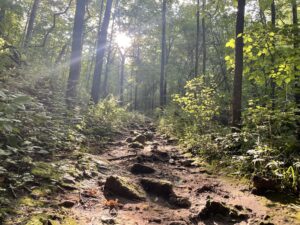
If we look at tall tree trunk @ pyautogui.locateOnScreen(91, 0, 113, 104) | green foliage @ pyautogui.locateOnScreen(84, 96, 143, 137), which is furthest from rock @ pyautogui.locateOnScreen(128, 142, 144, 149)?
tall tree trunk @ pyautogui.locateOnScreen(91, 0, 113, 104)

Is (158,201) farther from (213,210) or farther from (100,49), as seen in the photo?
(100,49)

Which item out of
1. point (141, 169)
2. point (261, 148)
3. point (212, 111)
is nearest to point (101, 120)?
point (212, 111)

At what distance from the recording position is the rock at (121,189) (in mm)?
4145

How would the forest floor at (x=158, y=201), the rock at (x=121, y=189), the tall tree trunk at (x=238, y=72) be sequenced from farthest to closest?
the tall tree trunk at (x=238, y=72), the rock at (x=121, y=189), the forest floor at (x=158, y=201)

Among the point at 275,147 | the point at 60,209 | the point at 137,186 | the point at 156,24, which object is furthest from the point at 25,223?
the point at 156,24

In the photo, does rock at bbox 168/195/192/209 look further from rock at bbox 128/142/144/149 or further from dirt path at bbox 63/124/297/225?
rock at bbox 128/142/144/149

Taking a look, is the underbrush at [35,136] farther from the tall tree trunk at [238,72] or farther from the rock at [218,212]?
the tall tree trunk at [238,72]

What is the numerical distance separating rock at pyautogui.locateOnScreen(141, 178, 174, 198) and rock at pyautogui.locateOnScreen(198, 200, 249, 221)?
2.83 ft

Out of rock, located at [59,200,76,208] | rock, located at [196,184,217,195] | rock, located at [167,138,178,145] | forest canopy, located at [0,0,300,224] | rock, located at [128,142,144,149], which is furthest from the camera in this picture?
rock, located at [167,138,178,145]

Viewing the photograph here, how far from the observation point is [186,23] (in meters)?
26.4

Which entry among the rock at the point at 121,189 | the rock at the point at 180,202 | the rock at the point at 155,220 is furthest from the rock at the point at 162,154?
the rock at the point at 155,220

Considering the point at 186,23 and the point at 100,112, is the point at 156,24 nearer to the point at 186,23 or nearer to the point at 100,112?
the point at 186,23

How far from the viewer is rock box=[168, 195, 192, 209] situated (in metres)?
3.93

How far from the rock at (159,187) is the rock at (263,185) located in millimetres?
1325
